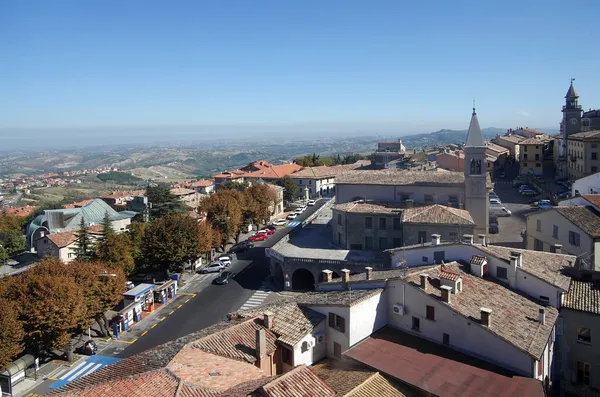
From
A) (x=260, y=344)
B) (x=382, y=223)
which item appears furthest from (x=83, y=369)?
(x=382, y=223)

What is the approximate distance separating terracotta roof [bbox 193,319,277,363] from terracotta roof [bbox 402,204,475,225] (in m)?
23.6

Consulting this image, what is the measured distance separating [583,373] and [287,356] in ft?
51.3

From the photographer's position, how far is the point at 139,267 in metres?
51.6

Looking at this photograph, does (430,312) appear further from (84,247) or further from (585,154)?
(585,154)

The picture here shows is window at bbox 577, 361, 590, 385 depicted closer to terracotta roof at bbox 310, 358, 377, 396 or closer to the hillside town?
the hillside town

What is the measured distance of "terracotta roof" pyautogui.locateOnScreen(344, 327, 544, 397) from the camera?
61.4ft

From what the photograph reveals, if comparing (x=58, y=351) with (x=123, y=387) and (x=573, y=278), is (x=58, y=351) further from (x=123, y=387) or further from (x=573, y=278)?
(x=573, y=278)

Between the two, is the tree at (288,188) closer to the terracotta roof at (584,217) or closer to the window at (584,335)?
the terracotta roof at (584,217)

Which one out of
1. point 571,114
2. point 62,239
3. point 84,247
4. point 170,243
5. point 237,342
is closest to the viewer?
point 237,342

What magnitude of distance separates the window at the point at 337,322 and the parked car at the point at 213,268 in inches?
1130

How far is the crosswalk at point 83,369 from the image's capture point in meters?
29.6

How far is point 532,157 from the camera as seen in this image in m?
103

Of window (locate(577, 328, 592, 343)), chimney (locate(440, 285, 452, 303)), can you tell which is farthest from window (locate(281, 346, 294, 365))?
window (locate(577, 328, 592, 343))

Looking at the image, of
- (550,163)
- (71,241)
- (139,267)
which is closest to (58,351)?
(139,267)
